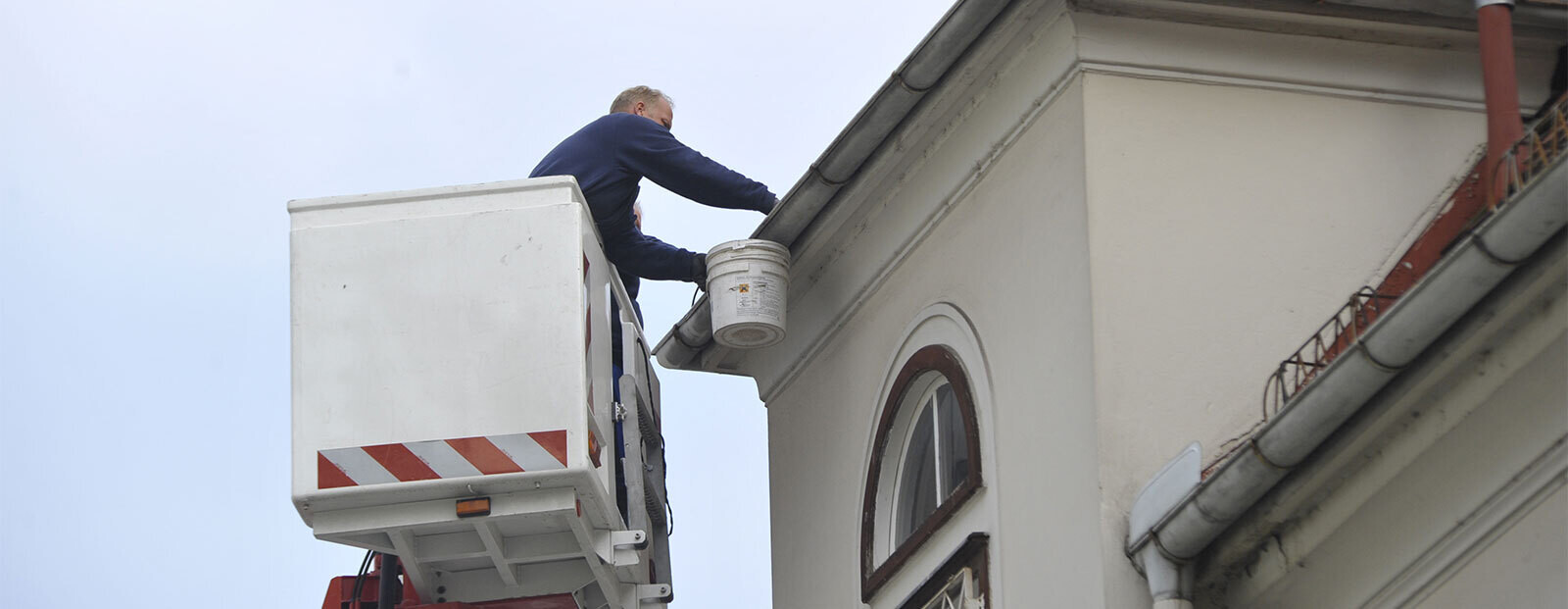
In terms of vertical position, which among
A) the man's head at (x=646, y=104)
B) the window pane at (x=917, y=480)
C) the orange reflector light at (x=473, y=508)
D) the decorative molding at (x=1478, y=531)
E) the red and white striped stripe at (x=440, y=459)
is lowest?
the decorative molding at (x=1478, y=531)

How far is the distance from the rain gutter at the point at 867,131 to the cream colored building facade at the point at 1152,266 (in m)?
0.02

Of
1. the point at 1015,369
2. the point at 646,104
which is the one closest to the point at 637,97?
the point at 646,104

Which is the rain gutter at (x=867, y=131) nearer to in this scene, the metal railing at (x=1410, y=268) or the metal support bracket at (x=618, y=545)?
the metal railing at (x=1410, y=268)

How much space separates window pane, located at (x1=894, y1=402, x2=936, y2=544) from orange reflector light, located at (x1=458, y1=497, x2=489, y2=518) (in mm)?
2389

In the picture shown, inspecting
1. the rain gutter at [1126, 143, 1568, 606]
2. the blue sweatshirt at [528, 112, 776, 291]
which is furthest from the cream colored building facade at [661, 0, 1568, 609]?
the blue sweatshirt at [528, 112, 776, 291]

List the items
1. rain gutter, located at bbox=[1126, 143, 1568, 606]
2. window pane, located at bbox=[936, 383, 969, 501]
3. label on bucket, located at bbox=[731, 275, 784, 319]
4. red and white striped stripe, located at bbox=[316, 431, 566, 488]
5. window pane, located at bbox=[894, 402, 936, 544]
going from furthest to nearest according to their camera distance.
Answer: label on bucket, located at bbox=[731, 275, 784, 319]
window pane, located at bbox=[894, 402, 936, 544]
window pane, located at bbox=[936, 383, 969, 501]
red and white striped stripe, located at bbox=[316, 431, 566, 488]
rain gutter, located at bbox=[1126, 143, 1568, 606]

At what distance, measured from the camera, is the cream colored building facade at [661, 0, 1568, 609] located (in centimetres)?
780

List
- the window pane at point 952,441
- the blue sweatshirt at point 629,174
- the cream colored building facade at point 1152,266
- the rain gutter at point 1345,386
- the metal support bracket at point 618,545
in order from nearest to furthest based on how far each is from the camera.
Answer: the rain gutter at point 1345,386 → the cream colored building facade at point 1152,266 → the metal support bracket at point 618,545 → the window pane at point 952,441 → the blue sweatshirt at point 629,174

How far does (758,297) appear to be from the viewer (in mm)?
11312

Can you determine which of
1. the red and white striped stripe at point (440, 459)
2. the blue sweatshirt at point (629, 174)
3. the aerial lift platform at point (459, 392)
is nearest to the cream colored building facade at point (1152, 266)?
the blue sweatshirt at point (629, 174)

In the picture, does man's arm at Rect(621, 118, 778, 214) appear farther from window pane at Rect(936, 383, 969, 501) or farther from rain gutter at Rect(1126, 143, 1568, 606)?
rain gutter at Rect(1126, 143, 1568, 606)

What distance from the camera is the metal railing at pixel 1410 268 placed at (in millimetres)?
8164

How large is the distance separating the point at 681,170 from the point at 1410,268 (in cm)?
384

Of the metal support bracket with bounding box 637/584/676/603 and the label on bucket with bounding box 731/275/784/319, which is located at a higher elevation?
the label on bucket with bounding box 731/275/784/319
